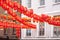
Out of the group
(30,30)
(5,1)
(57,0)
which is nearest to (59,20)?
(57,0)

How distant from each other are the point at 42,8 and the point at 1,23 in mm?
4216

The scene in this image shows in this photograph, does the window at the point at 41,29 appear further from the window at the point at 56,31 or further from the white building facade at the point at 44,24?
the window at the point at 56,31

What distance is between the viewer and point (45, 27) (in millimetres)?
21453

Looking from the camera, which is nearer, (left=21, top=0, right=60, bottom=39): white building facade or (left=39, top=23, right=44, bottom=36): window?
(left=21, top=0, right=60, bottom=39): white building facade

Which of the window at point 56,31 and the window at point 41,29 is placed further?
the window at point 41,29

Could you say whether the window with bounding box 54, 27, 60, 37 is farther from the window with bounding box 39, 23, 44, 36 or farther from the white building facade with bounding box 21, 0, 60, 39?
the window with bounding box 39, 23, 44, 36

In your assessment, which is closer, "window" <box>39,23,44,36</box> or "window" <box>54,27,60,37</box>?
"window" <box>54,27,60,37</box>

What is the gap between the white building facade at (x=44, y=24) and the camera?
20281 millimetres

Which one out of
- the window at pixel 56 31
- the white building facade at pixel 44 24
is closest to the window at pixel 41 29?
the white building facade at pixel 44 24

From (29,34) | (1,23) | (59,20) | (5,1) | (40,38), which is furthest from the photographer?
(29,34)

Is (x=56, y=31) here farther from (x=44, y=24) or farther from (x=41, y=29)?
(x=41, y=29)

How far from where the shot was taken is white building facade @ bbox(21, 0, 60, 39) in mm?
20281

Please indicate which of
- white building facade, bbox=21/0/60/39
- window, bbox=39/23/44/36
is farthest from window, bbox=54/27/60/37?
window, bbox=39/23/44/36

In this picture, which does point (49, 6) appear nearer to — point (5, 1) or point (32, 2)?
point (32, 2)
